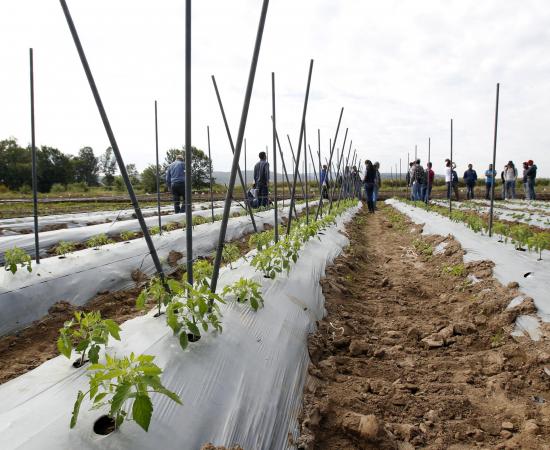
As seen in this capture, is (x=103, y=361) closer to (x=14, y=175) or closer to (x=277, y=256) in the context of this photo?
(x=277, y=256)

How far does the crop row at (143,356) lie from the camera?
141 cm

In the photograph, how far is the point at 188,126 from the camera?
2549 millimetres

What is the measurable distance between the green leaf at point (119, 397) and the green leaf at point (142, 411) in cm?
5

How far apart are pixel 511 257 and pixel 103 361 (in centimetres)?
462

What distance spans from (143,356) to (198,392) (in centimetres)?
42

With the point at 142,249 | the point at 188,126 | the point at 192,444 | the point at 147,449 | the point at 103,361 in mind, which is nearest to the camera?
the point at 147,449

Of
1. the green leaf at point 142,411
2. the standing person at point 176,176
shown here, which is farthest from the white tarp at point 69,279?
the standing person at point 176,176

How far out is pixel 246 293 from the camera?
9.31ft

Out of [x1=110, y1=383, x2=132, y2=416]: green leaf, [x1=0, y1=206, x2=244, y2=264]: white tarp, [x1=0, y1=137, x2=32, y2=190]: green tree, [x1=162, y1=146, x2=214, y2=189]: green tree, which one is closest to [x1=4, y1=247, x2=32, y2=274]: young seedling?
[x1=0, y1=206, x2=244, y2=264]: white tarp

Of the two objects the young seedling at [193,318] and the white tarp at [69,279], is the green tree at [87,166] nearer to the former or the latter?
the white tarp at [69,279]

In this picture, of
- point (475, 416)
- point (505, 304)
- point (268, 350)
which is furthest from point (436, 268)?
point (268, 350)

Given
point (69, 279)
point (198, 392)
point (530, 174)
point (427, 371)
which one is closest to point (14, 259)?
point (69, 279)

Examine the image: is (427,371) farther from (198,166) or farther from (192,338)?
(198,166)

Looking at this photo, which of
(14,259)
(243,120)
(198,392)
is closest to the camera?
(198,392)
